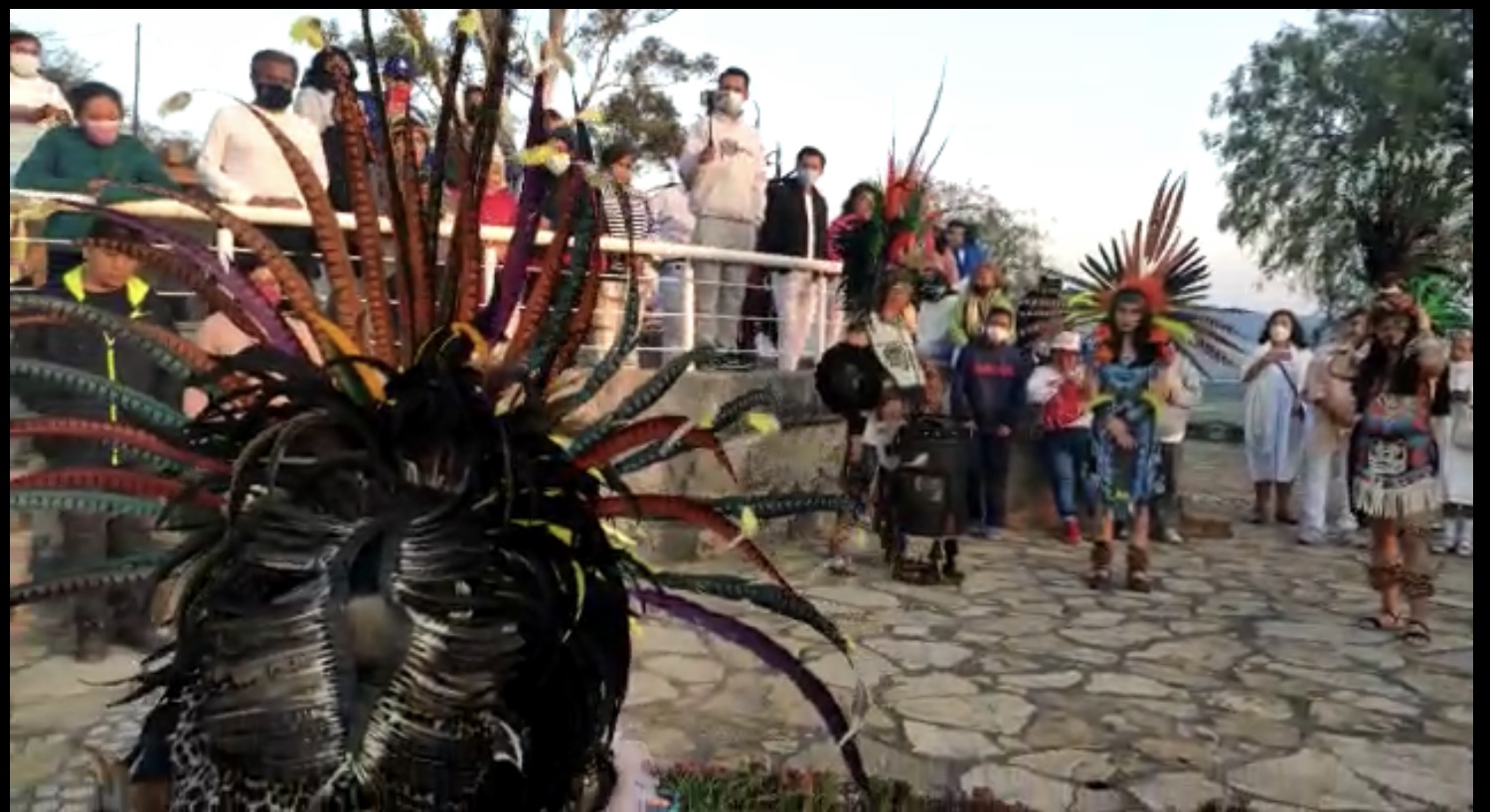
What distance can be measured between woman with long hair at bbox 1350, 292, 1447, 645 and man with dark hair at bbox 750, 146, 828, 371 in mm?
4378

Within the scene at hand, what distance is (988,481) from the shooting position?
408 inches

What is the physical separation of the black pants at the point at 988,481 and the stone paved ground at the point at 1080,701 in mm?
1858

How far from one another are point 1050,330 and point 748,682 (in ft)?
15.7

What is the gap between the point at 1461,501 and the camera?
9.75 m

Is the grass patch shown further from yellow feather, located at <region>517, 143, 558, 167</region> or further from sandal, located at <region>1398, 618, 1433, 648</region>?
sandal, located at <region>1398, 618, 1433, 648</region>

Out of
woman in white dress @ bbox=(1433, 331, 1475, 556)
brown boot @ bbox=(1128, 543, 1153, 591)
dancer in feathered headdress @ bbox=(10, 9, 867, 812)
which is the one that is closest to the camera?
dancer in feathered headdress @ bbox=(10, 9, 867, 812)

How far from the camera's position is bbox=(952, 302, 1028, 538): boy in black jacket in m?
9.63

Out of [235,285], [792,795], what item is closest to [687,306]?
[792,795]

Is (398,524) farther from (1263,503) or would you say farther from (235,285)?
(1263,503)

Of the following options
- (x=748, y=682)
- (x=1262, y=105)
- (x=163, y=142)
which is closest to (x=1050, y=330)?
(x=748, y=682)

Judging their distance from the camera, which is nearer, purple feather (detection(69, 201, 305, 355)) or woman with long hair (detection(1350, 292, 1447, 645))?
purple feather (detection(69, 201, 305, 355))

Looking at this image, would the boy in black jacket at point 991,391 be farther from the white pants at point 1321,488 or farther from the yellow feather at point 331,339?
the yellow feather at point 331,339

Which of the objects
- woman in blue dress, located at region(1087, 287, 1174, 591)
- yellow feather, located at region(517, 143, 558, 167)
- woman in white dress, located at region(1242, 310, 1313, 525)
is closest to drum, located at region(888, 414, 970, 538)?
woman in blue dress, located at region(1087, 287, 1174, 591)

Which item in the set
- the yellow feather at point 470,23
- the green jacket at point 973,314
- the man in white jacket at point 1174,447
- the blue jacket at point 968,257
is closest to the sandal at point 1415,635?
the man in white jacket at point 1174,447
